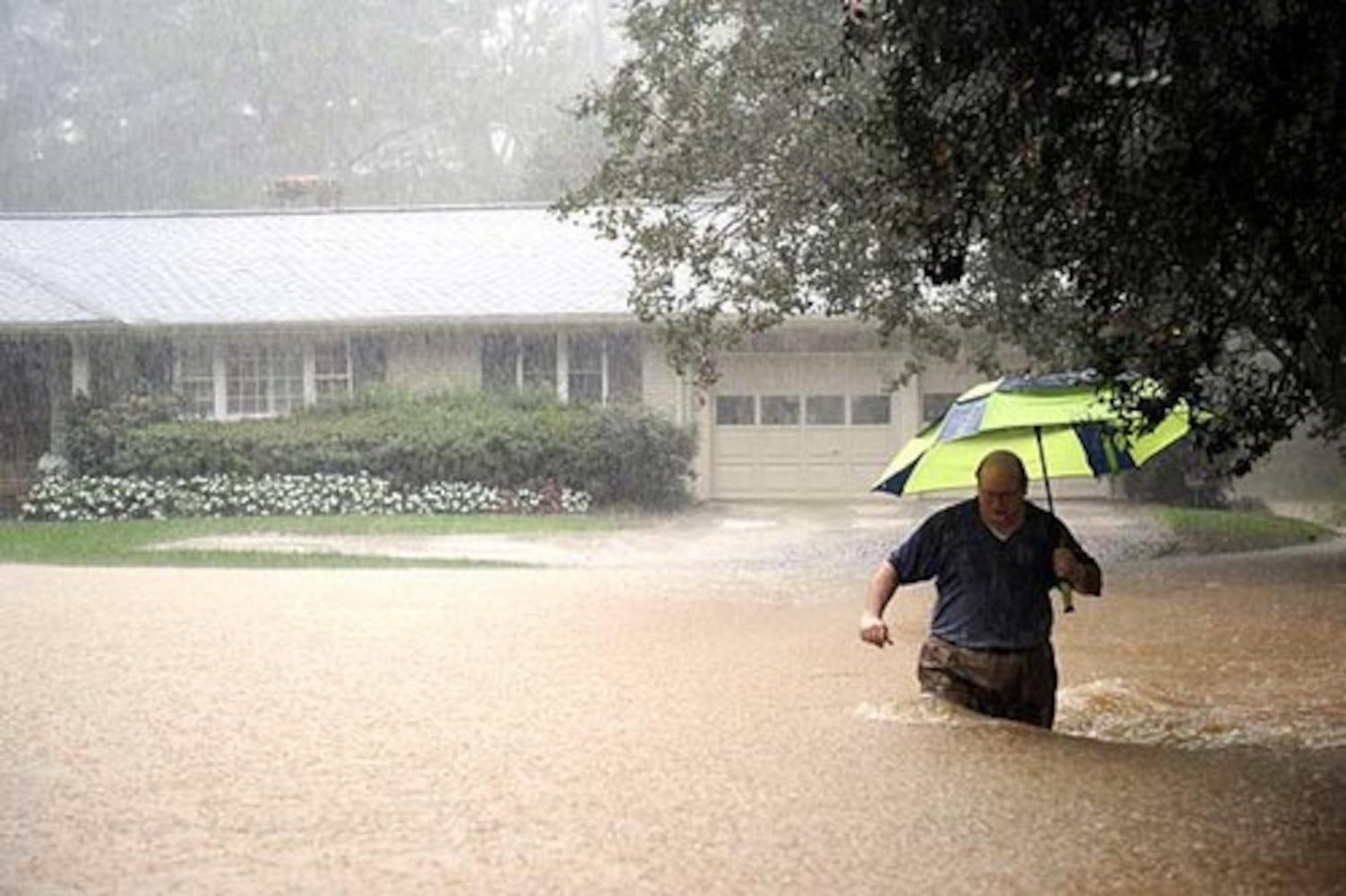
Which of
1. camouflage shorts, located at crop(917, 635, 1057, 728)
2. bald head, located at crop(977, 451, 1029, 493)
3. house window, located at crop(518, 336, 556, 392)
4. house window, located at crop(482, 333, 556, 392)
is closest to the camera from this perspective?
bald head, located at crop(977, 451, 1029, 493)

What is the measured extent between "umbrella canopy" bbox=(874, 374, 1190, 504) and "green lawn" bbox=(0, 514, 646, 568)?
398 inches

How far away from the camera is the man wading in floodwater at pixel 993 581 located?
858 centimetres

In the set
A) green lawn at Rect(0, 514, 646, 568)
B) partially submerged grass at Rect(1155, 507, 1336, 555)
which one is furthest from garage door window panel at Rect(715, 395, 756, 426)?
partially submerged grass at Rect(1155, 507, 1336, 555)

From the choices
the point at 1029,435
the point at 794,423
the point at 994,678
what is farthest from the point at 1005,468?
the point at 794,423

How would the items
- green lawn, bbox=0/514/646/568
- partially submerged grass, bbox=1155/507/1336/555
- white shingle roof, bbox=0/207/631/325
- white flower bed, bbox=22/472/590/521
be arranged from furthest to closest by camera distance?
white shingle roof, bbox=0/207/631/325
white flower bed, bbox=22/472/590/521
partially submerged grass, bbox=1155/507/1336/555
green lawn, bbox=0/514/646/568

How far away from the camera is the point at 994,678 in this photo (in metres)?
8.83

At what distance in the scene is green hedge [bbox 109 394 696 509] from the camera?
89.4ft

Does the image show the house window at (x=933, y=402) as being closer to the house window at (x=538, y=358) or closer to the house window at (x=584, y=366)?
the house window at (x=584, y=366)

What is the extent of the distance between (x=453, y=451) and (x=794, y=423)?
5752 millimetres

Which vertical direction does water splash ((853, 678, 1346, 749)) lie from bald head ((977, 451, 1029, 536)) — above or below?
below

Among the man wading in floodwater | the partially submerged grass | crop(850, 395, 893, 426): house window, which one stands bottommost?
the partially submerged grass

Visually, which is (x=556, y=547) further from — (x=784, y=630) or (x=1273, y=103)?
(x=1273, y=103)

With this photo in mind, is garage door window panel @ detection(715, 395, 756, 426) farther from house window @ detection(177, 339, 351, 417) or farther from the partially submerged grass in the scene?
the partially submerged grass

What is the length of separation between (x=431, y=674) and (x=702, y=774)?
4.09 metres
